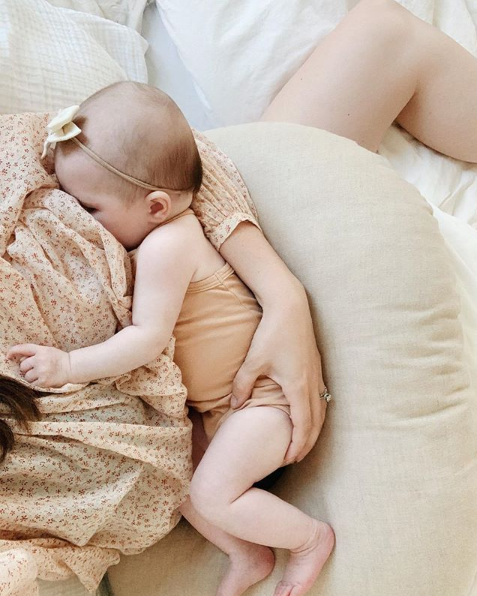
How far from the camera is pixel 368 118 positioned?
124cm

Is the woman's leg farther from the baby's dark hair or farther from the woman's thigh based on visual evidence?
the baby's dark hair

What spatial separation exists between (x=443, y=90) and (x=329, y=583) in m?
0.96

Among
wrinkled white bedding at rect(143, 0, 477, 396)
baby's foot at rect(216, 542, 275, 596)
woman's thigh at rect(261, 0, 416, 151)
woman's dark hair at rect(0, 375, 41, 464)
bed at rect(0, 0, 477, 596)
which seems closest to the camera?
woman's dark hair at rect(0, 375, 41, 464)

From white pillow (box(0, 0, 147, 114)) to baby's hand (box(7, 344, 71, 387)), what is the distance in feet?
1.53

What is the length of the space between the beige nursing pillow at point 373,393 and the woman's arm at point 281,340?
0.12 ft

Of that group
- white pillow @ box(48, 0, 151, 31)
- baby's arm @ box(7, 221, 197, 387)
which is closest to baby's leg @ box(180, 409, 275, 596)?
baby's arm @ box(7, 221, 197, 387)

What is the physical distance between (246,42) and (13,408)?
3.14 feet

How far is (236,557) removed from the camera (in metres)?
0.94

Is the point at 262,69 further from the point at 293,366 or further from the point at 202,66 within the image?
the point at 293,366

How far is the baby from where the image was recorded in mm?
850

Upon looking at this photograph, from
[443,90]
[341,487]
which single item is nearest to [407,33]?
[443,90]

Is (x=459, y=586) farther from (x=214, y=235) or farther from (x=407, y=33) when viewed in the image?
(x=407, y=33)

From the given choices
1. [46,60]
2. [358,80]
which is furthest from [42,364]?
[358,80]

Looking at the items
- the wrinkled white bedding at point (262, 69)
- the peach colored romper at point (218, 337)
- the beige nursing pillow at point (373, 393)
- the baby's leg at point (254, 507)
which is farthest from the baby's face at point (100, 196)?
the wrinkled white bedding at point (262, 69)
